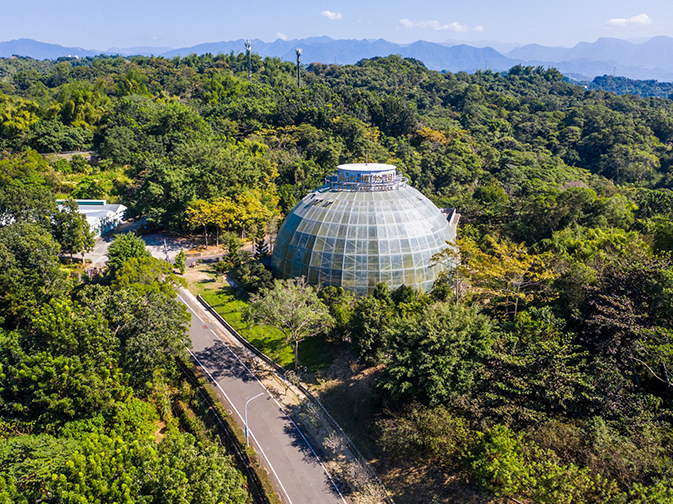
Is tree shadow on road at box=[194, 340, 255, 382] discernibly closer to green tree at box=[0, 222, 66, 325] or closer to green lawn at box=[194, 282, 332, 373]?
green lawn at box=[194, 282, 332, 373]

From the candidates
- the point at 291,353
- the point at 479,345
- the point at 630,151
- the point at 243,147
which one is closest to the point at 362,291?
the point at 291,353

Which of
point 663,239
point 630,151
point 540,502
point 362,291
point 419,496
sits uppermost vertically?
point 630,151

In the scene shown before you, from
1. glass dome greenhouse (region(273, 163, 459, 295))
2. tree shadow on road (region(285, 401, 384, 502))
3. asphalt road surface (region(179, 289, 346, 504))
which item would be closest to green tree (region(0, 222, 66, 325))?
asphalt road surface (region(179, 289, 346, 504))

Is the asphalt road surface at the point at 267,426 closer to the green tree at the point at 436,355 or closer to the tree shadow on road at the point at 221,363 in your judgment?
the tree shadow on road at the point at 221,363

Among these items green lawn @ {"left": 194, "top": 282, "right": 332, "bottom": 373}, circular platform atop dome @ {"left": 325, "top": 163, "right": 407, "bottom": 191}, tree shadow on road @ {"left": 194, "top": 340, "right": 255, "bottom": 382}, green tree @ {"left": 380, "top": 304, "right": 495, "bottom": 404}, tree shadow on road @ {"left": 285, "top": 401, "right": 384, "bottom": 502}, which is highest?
circular platform atop dome @ {"left": 325, "top": 163, "right": 407, "bottom": 191}

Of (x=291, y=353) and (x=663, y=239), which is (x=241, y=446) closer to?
(x=291, y=353)

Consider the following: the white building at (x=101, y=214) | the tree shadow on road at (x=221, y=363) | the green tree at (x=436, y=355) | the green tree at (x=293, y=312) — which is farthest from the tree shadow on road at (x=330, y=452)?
the white building at (x=101, y=214)
